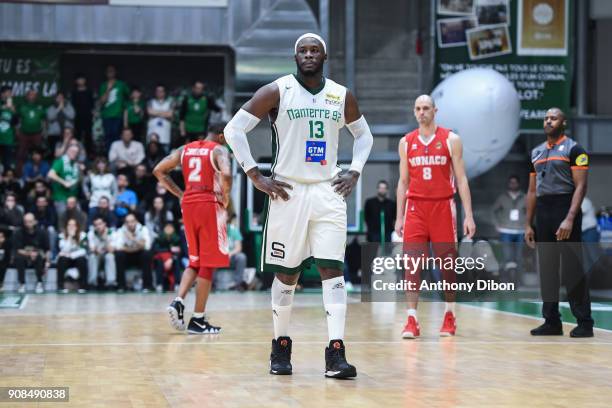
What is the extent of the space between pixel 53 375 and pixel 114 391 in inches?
33.5

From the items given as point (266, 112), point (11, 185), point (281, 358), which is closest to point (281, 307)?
point (281, 358)

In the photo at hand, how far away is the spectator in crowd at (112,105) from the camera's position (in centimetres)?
2091

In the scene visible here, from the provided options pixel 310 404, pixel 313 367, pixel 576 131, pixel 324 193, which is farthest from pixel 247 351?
pixel 576 131

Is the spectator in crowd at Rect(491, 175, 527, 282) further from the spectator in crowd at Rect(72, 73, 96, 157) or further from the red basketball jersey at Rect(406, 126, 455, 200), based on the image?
the red basketball jersey at Rect(406, 126, 455, 200)

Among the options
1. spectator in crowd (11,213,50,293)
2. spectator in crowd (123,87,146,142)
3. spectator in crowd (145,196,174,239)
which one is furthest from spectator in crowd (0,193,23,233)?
spectator in crowd (123,87,146,142)

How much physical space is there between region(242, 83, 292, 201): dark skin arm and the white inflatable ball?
34.3 ft

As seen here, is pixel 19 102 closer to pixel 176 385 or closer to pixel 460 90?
pixel 460 90

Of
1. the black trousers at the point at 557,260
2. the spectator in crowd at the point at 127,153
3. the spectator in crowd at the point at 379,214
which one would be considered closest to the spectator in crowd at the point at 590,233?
the spectator in crowd at the point at 379,214

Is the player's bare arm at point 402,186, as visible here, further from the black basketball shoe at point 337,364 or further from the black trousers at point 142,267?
the black trousers at point 142,267

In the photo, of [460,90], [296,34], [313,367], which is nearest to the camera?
[313,367]

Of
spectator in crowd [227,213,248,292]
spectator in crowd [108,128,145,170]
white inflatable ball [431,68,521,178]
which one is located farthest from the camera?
spectator in crowd [108,128,145,170]

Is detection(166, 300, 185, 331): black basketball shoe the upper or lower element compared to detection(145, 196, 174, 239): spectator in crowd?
lower

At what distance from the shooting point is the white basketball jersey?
720cm

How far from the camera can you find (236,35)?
20812 mm
